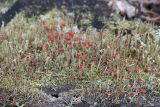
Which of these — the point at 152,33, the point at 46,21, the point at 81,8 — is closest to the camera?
the point at 152,33

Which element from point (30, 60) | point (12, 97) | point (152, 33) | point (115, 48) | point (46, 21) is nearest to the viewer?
point (12, 97)

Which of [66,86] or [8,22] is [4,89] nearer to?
[66,86]

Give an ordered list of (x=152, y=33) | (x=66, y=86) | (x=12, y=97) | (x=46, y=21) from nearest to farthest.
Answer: (x=12, y=97) < (x=66, y=86) < (x=152, y=33) < (x=46, y=21)

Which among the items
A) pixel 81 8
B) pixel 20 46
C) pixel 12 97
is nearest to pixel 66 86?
pixel 12 97

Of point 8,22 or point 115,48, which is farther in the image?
point 8,22

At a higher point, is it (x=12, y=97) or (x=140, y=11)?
(x=140, y=11)

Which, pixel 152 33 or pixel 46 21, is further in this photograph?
pixel 46 21

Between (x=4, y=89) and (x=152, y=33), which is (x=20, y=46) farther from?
(x=152, y=33)

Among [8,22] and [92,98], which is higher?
[8,22]

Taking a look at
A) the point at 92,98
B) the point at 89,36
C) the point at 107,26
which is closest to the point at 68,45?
the point at 89,36
